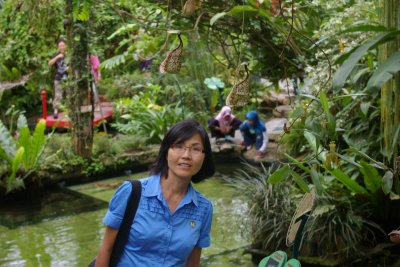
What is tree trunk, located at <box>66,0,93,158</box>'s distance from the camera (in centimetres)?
851

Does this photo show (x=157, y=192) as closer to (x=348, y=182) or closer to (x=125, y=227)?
(x=125, y=227)

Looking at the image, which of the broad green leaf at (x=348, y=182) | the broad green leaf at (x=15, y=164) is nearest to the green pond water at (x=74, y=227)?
the broad green leaf at (x=15, y=164)

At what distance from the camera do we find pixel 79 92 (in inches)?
344

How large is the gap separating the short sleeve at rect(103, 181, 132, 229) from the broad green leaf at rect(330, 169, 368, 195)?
89.4 inches

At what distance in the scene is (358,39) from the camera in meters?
5.02

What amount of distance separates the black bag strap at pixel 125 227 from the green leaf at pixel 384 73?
94cm

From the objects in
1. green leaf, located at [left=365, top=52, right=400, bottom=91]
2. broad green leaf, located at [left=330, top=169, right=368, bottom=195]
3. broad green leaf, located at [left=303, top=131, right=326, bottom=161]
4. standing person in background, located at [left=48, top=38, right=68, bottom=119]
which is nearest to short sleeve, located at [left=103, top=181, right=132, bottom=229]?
broad green leaf, located at [left=303, top=131, right=326, bottom=161]

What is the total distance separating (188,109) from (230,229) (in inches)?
219

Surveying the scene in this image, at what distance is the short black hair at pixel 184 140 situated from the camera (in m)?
2.48

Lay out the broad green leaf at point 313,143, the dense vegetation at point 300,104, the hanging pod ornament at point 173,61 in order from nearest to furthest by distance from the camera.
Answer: the hanging pod ornament at point 173,61
the dense vegetation at point 300,104
the broad green leaf at point 313,143

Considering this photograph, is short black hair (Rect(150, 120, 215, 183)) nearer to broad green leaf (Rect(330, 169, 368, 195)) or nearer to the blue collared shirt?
the blue collared shirt

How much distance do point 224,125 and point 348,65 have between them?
7.67 m

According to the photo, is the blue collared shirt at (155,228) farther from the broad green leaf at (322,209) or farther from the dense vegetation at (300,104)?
the broad green leaf at (322,209)

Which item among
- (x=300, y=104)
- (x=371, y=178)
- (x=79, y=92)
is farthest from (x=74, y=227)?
(x=371, y=178)
